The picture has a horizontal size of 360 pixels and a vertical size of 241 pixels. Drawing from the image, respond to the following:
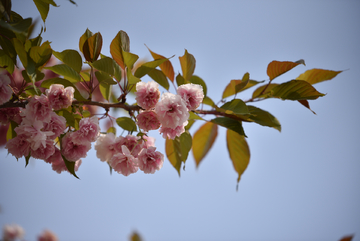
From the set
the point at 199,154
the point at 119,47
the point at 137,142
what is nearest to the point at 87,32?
the point at 119,47

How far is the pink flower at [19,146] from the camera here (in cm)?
59

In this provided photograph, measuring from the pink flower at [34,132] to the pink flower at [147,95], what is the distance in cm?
24

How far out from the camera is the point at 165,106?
0.58 metres

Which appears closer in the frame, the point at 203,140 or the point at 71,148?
the point at 71,148

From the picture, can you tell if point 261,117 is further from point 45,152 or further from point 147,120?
point 45,152

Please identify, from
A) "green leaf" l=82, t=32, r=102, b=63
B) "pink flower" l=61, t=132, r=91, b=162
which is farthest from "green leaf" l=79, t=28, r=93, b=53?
"pink flower" l=61, t=132, r=91, b=162

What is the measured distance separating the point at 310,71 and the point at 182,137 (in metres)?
0.49

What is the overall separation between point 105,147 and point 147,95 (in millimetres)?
233

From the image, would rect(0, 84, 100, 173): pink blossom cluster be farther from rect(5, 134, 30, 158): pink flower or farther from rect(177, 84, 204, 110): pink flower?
rect(177, 84, 204, 110): pink flower

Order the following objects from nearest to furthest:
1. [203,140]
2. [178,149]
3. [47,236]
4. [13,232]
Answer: [178,149] → [203,140] → [47,236] → [13,232]

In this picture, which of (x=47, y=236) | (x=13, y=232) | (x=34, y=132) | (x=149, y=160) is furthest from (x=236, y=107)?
(x=13, y=232)

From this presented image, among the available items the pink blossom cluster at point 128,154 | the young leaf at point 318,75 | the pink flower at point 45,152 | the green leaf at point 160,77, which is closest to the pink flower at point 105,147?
the pink blossom cluster at point 128,154

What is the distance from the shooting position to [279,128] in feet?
2.26

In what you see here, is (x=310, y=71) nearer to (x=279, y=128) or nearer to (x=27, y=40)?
(x=279, y=128)
